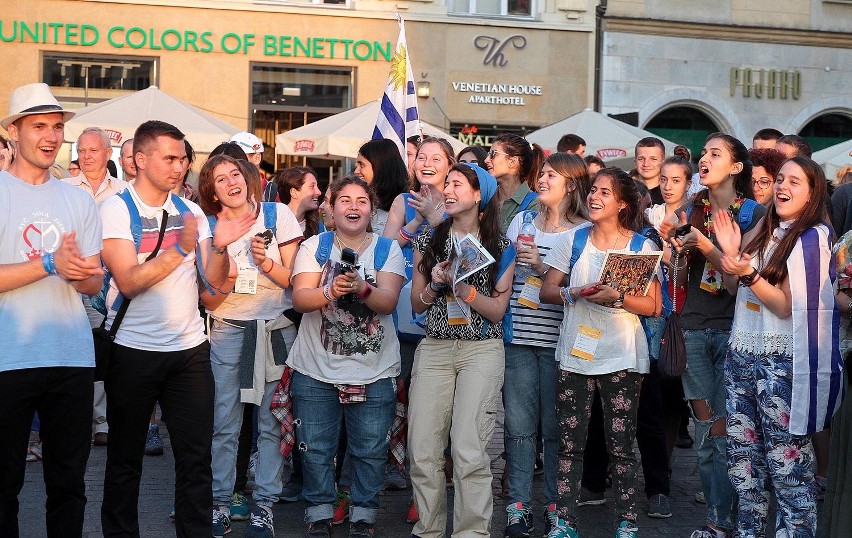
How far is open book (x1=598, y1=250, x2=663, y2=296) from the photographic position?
5.93 m

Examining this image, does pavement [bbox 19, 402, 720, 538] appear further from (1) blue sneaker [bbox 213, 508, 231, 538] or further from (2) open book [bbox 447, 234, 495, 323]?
(2) open book [bbox 447, 234, 495, 323]

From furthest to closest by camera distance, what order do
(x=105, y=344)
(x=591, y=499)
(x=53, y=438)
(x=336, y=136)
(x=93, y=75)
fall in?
(x=93, y=75) < (x=336, y=136) < (x=591, y=499) < (x=105, y=344) < (x=53, y=438)

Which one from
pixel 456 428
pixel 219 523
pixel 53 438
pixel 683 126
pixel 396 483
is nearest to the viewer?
pixel 53 438

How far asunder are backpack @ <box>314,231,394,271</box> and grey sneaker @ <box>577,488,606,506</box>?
2210mm

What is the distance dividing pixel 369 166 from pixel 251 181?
1.09 metres

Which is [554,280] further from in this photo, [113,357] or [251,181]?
[113,357]

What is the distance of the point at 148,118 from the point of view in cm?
1278

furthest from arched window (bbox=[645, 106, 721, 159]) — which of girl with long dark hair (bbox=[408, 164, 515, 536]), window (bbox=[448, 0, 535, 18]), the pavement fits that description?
girl with long dark hair (bbox=[408, 164, 515, 536])

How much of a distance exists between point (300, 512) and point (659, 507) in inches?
89.3

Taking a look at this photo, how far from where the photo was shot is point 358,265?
6.07m

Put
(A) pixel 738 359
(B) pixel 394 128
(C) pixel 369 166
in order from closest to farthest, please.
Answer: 1. (A) pixel 738 359
2. (C) pixel 369 166
3. (B) pixel 394 128

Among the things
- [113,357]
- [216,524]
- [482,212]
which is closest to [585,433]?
[482,212]

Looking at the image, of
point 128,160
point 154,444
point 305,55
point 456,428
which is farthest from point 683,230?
point 305,55

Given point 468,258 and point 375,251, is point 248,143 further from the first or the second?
point 468,258
